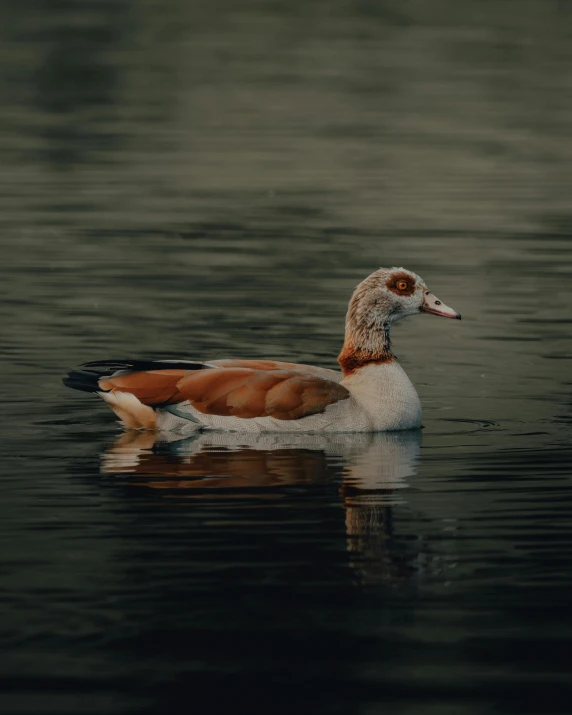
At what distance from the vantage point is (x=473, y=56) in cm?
6494

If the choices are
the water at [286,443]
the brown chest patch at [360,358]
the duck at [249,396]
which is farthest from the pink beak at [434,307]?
the water at [286,443]

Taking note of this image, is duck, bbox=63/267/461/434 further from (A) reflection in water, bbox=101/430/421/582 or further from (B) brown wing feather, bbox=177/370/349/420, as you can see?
(A) reflection in water, bbox=101/430/421/582

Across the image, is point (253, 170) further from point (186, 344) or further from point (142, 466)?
point (142, 466)

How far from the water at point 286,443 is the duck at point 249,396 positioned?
0.24m

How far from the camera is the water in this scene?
8.95 meters

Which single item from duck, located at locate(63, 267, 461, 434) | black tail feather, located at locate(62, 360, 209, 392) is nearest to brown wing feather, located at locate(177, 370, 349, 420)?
duck, located at locate(63, 267, 461, 434)

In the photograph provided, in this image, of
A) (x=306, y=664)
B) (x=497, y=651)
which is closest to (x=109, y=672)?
(x=306, y=664)

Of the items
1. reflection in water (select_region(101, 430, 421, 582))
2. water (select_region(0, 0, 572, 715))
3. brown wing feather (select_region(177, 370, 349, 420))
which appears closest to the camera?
water (select_region(0, 0, 572, 715))

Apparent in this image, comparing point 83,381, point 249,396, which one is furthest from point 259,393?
point 83,381

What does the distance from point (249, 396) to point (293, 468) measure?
145 centimetres

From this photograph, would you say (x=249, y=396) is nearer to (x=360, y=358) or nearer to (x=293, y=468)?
(x=360, y=358)

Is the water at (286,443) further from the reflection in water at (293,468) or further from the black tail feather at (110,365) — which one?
the black tail feather at (110,365)

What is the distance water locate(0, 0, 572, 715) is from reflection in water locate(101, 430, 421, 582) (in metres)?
0.04

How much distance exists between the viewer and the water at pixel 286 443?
8945 mm
